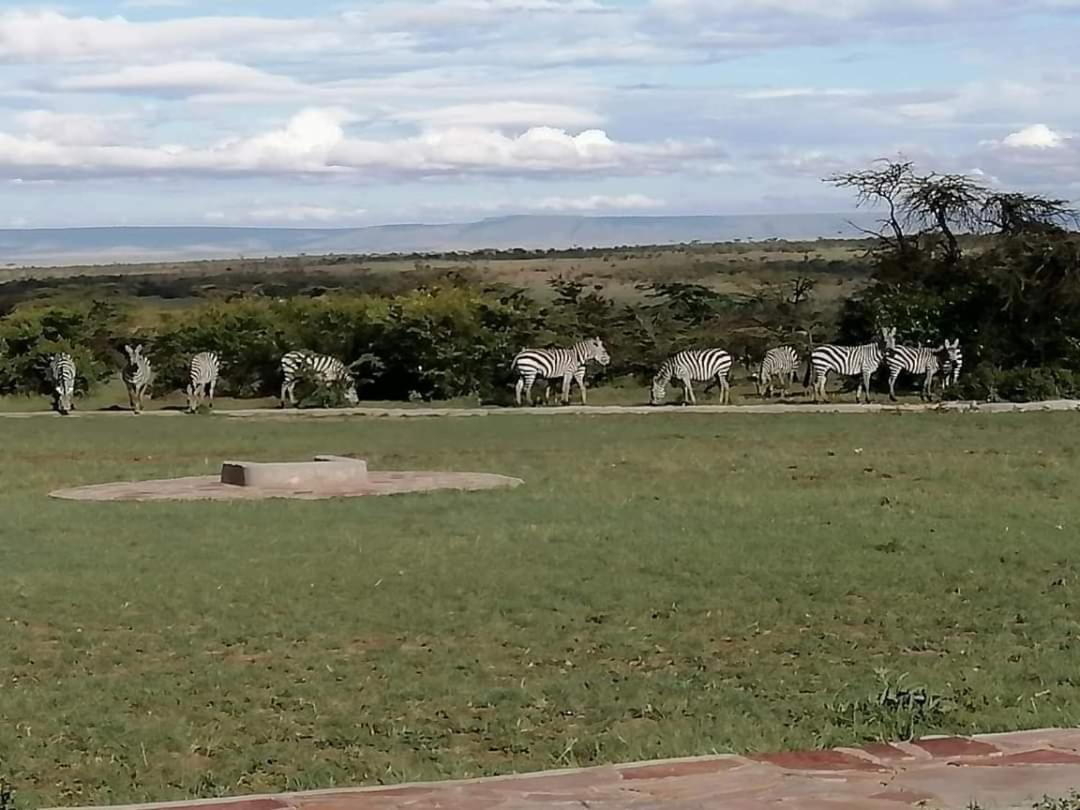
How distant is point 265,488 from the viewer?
17391 millimetres

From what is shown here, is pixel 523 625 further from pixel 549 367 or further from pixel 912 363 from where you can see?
pixel 912 363

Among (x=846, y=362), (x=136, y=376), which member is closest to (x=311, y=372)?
(x=136, y=376)

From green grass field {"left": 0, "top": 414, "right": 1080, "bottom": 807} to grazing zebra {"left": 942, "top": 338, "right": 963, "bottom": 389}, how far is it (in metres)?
14.1

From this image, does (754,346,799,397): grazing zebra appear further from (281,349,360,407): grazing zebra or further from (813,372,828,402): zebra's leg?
(281,349,360,407): grazing zebra

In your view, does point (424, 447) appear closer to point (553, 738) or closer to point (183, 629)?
point (183, 629)


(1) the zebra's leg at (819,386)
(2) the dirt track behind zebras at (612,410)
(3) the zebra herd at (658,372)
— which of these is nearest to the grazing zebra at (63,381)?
(3) the zebra herd at (658,372)

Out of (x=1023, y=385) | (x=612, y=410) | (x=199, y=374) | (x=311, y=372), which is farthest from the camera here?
(x=199, y=374)

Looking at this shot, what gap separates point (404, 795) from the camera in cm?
594

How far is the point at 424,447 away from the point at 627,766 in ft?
55.7

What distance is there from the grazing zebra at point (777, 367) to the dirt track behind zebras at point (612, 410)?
9.72 ft

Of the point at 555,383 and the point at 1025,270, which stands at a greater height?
the point at 1025,270

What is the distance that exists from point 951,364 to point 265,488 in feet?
61.8

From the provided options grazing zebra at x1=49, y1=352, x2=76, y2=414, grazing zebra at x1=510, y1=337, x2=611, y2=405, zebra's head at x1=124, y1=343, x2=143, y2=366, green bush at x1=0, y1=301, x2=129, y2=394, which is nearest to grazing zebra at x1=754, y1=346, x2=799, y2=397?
grazing zebra at x1=510, y1=337, x2=611, y2=405

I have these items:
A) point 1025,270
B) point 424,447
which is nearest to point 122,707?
point 424,447
